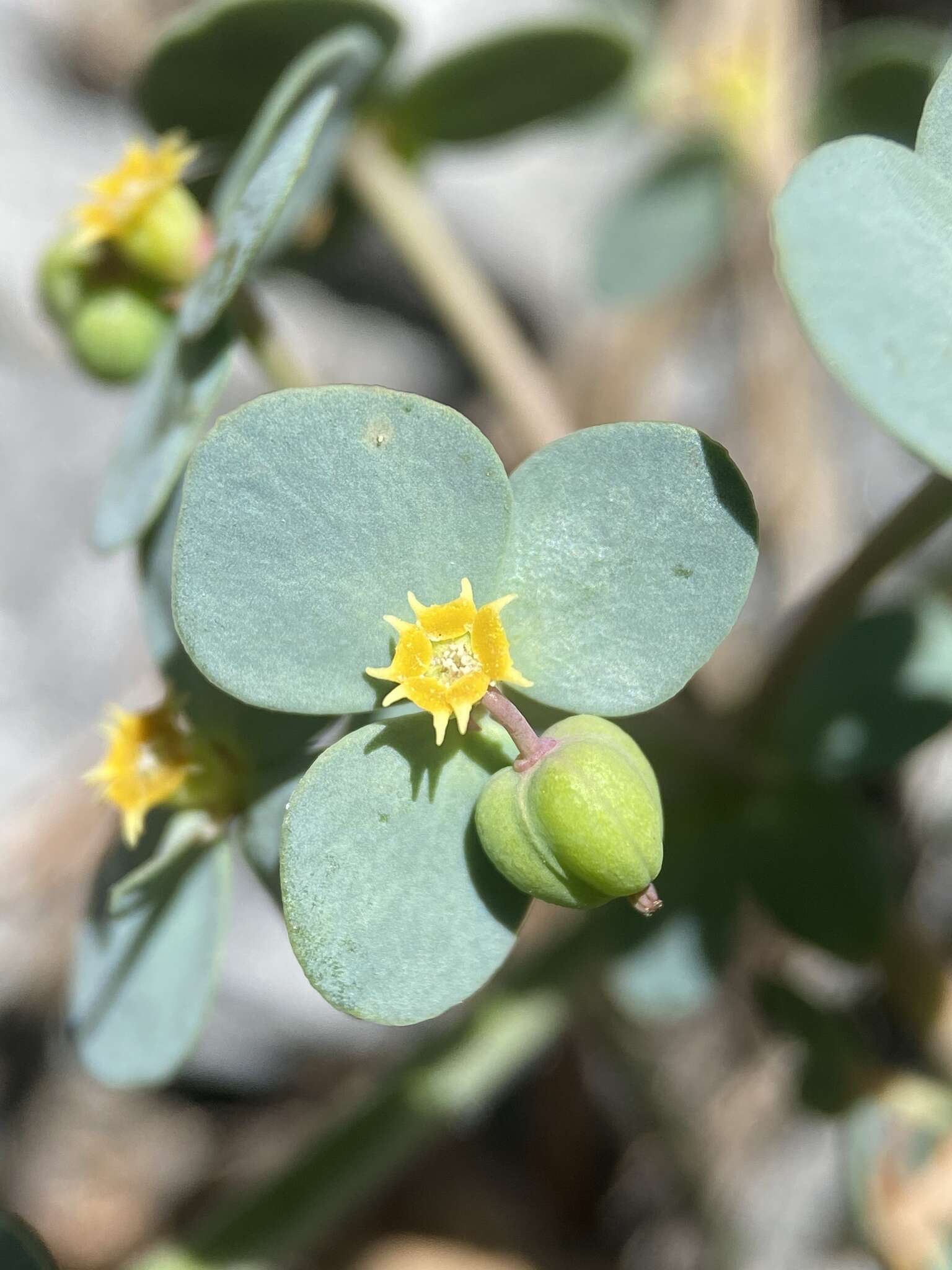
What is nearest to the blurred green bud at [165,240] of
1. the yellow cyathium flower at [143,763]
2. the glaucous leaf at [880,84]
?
the yellow cyathium flower at [143,763]

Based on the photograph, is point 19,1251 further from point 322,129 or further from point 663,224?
point 663,224

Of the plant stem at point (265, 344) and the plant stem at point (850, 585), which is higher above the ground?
the plant stem at point (265, 344)

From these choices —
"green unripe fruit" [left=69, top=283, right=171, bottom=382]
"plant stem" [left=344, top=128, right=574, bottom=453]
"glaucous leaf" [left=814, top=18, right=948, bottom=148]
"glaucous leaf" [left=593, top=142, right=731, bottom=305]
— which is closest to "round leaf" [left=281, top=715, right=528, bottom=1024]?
"green unripe fruit" [left=69, top=283, right=171, bottom=382]

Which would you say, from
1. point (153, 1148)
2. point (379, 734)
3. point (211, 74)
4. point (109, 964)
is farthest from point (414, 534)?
point (153, 1148)

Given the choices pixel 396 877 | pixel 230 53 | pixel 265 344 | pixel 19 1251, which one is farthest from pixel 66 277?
pixel 19 1251

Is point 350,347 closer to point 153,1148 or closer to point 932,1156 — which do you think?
point 153,1148

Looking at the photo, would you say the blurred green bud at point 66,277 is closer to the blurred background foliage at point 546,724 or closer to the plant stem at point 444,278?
the blurred background foliage at point 546,724
